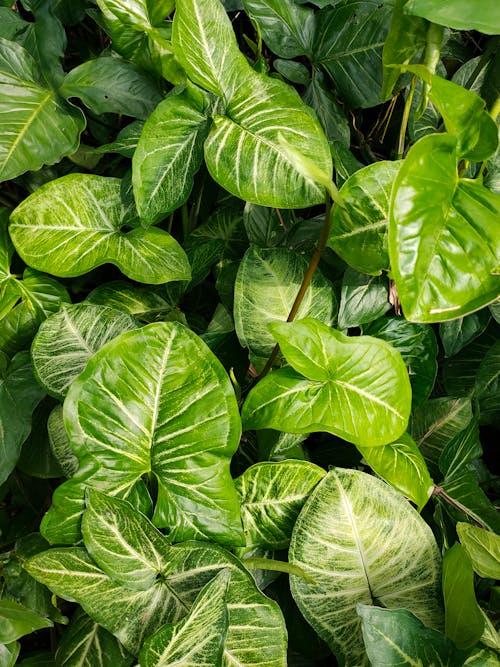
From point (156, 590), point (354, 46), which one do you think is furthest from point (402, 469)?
point (354, 46)

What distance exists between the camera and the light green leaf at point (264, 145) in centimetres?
78

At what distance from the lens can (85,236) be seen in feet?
3.03

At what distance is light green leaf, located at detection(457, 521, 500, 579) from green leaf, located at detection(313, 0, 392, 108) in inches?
27.0

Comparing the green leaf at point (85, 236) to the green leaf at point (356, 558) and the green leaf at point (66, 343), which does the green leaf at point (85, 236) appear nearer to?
the green leaf at point (66, 343)

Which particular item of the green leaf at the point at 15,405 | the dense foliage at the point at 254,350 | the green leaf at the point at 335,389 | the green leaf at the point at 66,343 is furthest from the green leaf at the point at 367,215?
the green leaf at the point at 15,405

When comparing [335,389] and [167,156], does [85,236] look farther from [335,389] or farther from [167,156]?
[335,389]

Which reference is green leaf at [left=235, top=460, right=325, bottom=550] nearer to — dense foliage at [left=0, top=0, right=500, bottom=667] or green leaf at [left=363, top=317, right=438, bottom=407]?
dense foliage at [left=0, top=0, right=500, bottom=667]

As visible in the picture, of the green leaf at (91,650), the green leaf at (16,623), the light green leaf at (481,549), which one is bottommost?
the green leaf at (91,650)

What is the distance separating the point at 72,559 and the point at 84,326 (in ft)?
1.00

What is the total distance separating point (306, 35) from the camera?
1036 millimetres

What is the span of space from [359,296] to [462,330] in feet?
0.77

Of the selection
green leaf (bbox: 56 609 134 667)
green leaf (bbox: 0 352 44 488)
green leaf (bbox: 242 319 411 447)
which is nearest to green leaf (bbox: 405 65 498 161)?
green leaf (bbox: 242 319 411 447)

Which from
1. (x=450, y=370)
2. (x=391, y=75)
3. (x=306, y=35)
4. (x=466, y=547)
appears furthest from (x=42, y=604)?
(x=306, y=35)

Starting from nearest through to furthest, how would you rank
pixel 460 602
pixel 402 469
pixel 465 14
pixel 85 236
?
pixel 465 14 → pixel 460 602 → pixel 402 469 → pixel 85 236
